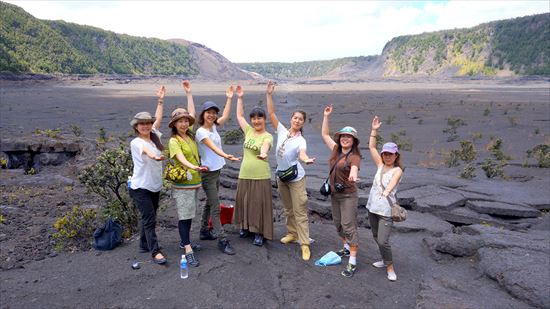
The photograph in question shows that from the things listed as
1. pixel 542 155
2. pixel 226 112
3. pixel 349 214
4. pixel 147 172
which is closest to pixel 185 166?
pixel 147 172

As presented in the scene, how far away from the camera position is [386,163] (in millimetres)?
4539

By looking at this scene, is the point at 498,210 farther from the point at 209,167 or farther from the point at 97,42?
the point at 97,42

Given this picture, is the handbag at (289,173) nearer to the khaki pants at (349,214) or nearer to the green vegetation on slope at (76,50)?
the khaki pants at (349,214)

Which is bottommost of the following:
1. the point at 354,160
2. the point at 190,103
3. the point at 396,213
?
the point at 396,213

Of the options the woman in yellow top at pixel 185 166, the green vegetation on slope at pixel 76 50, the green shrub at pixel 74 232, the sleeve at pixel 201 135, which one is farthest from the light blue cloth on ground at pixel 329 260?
the green vegetation on slope at pixel 76 50

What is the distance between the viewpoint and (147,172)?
453cm

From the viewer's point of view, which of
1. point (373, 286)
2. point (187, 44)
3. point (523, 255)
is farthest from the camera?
point (187, 44)

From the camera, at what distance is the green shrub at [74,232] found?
222 inches

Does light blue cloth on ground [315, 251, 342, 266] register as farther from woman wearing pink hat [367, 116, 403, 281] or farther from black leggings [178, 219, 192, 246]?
black leggings [178, 219, 192, 246]

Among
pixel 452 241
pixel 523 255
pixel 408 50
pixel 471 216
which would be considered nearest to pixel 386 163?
pixel 452 241

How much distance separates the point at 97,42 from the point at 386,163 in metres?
120

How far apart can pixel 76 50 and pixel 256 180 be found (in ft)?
326

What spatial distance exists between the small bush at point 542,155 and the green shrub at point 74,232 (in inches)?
447

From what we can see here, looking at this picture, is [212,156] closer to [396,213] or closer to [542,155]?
[396,213]
